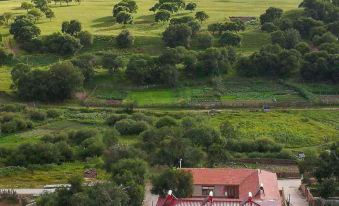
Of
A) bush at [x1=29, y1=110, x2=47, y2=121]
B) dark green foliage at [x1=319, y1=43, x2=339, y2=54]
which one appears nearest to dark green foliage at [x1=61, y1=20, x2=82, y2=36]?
bush at [x1=29, y1=110, x2=47, y2=121]

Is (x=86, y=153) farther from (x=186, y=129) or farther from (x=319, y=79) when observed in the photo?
(x=319, y=79)

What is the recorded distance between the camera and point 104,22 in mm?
90188

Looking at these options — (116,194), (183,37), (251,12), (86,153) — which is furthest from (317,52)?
(116,194)

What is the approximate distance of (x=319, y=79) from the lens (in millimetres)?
71375

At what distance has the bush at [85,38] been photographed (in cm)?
7925

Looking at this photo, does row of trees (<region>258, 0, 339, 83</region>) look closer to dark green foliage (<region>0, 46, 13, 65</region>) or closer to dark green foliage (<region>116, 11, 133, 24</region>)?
dark green foliage (<region>116, 11, 133, 24</region>)

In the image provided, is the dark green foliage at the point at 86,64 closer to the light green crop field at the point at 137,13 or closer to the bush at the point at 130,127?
the light green crop field at the point at 137,13

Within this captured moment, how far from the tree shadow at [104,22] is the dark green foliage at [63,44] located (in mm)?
9899

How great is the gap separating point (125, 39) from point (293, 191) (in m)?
39.4

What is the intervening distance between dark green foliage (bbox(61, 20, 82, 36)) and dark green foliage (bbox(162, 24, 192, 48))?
37.2 ft

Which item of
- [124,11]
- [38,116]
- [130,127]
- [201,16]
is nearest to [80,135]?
[130,127]

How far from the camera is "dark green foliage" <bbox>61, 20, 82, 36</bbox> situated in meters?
81.1

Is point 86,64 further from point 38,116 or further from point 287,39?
point 287,39

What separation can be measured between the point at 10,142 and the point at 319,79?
3510 cm
